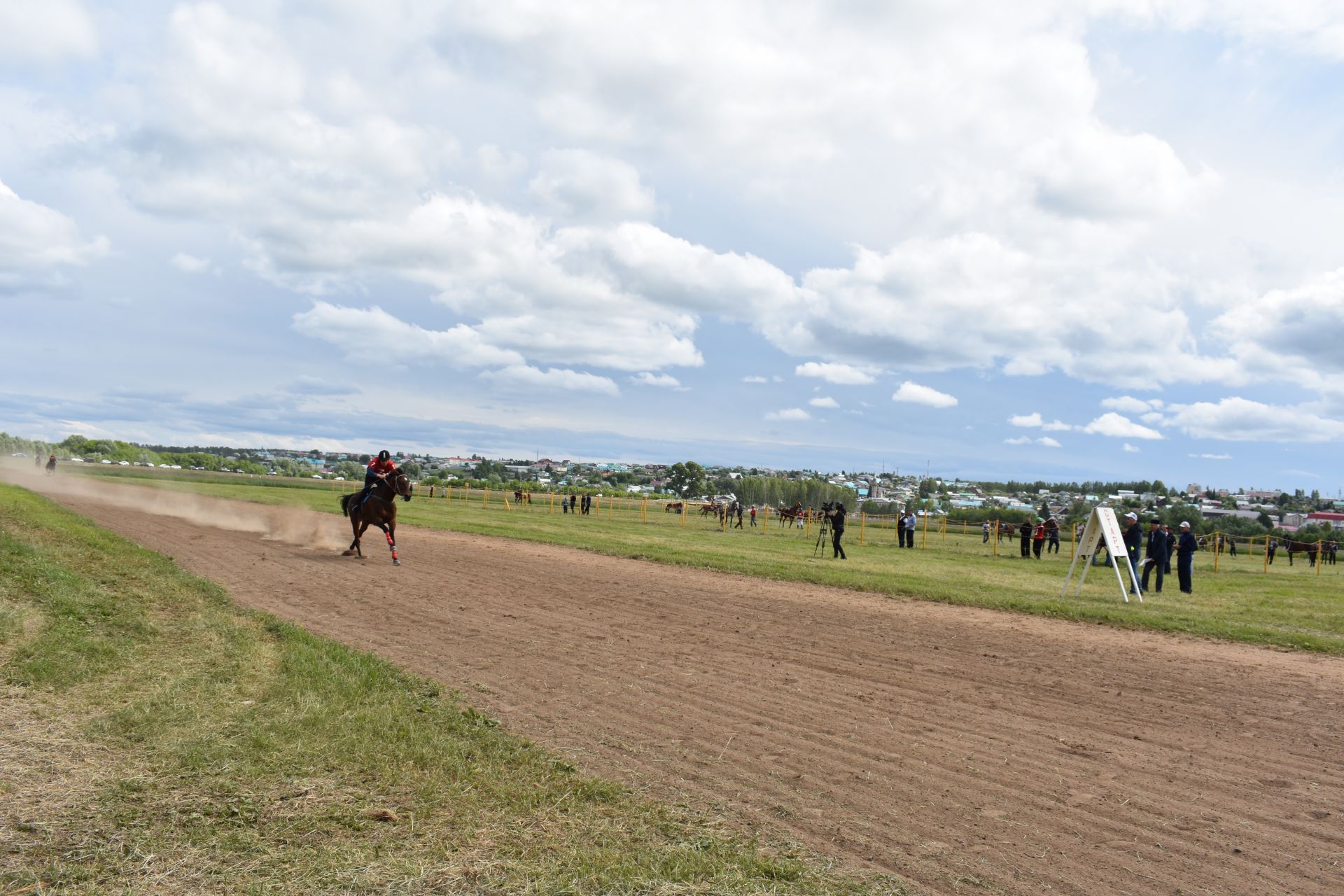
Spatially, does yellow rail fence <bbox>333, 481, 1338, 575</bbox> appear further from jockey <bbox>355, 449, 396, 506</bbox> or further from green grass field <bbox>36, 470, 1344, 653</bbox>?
jockey <bbox>355, 449, 396, 506</bbox>

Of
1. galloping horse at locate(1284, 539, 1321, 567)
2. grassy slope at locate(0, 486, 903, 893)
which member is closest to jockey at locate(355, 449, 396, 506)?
grassy slope at locate(0, 486, 903, 893)

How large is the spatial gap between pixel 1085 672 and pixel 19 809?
11.3 m

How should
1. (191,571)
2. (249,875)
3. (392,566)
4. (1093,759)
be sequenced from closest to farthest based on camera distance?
1. (249,875)
2. (1093,759)
3. (191,571)
4. (392,566)

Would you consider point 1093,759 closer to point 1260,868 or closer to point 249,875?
point 1260,868

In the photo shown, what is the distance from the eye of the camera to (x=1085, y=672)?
1120cm

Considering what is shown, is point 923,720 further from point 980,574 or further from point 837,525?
point 837,525

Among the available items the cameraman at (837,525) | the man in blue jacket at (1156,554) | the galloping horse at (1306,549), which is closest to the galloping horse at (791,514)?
the cameraman at (837,525)

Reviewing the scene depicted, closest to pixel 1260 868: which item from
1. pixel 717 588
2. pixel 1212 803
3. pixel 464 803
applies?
pixel 1212 803

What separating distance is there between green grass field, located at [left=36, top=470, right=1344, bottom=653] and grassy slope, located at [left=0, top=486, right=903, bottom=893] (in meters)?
12.9

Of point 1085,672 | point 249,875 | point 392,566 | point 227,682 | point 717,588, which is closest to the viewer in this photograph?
point 249,875

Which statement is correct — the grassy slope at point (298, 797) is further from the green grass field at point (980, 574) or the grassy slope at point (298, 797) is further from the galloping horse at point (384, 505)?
the green grass field at point (980, 574)

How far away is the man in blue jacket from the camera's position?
2231 cm

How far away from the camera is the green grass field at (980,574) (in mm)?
16281

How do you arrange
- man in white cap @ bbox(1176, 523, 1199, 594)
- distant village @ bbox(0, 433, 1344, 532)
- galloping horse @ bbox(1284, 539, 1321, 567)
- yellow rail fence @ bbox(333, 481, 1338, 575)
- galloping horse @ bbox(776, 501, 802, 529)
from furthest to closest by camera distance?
distant village @ bbox(0, 433, 1344, 532), galloping horse @ bbox(776, 501, 802, 529), galloping horse @ bbox(1284, 539, 1321, 567), yellow rail fence @ bbox(333, 481, 1338, 575), man in white cap @ bbox(1176, 523, 1199, 594)
